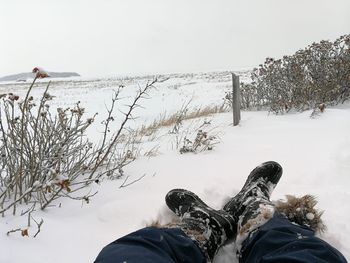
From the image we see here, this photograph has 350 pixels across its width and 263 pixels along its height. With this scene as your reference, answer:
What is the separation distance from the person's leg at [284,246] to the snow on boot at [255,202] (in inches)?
2.1

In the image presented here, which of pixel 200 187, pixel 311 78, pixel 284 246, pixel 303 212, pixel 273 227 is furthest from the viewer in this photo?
pixel 311 78

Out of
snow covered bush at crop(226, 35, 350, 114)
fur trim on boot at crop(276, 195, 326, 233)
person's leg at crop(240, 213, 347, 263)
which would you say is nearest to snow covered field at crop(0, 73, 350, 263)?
fur trim on boot at crop(276, 195, 326, 233)

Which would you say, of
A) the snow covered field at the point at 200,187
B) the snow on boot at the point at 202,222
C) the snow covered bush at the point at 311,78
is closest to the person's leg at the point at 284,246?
the snow on boot at the point at 202,222

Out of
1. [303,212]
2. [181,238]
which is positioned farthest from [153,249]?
[303,212]

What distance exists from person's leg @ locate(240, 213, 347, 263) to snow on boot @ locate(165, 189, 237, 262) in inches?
6.4

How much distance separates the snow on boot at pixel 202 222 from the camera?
148cm

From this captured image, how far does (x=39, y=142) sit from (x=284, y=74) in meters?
4.93

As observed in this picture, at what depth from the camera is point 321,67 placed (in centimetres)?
558

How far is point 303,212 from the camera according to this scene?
1599mm

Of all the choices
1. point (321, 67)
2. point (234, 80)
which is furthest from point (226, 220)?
point (321, 67)

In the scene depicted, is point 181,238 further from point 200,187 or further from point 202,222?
point 200,187

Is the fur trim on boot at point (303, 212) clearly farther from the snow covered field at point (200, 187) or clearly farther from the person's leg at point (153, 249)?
the person's leg at point (153, 249)

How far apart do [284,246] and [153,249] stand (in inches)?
18.2

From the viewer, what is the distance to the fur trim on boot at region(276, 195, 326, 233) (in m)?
1.57
